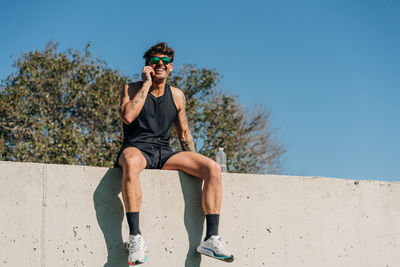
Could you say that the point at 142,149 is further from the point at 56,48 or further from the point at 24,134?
the point at 56,48

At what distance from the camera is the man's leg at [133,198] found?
2.99 metres

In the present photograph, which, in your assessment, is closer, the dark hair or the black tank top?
the black tank top

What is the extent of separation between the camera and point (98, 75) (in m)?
11.8

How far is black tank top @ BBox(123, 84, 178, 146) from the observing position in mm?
3475

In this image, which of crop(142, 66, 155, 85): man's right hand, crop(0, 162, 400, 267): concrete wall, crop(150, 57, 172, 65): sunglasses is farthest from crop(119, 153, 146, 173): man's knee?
crop(150, 57, 172, 65): sunglasses

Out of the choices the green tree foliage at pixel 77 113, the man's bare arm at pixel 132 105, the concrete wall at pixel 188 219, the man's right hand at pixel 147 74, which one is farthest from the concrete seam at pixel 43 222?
the green tree foliage at pixel 77 113

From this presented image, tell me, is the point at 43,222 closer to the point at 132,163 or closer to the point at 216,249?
the point at 132,163

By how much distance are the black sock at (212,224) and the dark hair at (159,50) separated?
1267mm

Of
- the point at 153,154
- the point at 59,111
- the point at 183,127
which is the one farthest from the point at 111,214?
the point at 59,111

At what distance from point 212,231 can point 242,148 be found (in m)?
10.2

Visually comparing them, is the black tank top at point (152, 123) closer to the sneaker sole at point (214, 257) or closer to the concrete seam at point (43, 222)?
the concrete seam at point (43, 222)

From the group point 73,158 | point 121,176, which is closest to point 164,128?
point 121,176

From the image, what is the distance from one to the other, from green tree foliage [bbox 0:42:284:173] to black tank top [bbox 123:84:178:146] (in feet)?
23.3

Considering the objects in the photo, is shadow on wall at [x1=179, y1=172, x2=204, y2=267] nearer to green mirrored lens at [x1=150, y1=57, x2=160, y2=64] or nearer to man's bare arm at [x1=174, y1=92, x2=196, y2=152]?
man's bare arm at [x1=174, y1=92, x2=196, y2=152]
